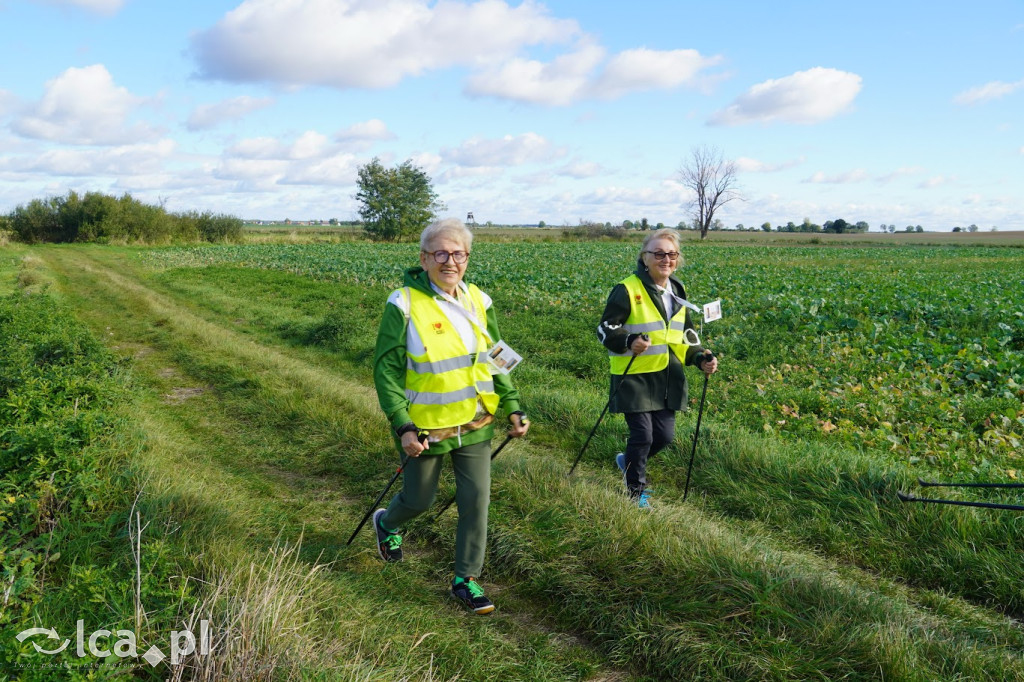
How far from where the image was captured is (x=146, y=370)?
9.40 meters

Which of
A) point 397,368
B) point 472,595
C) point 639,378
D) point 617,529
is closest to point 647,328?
point 639,378

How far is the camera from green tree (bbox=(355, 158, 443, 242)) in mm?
65562

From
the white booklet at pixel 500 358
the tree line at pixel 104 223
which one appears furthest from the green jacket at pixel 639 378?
the tree line at pixel 104 223

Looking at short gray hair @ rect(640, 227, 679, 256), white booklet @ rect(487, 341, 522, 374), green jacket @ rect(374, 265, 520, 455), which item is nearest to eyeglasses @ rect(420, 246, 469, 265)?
green jacket @ rect(374, 265, 520, 455)

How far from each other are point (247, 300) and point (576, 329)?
9.30m

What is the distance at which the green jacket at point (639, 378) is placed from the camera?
5.05 metres

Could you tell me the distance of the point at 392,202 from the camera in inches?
2608

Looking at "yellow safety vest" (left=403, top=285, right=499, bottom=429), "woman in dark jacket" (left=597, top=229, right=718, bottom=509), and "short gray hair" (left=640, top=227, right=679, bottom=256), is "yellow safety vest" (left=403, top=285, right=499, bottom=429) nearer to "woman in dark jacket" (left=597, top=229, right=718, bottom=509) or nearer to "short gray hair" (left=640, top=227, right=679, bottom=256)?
"woman in dark jacket" (left=597, top=229, right=718, bottom=509)

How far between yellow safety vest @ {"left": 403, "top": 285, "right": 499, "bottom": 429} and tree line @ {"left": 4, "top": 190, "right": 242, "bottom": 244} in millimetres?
56120

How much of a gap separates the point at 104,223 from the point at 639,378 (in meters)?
59.7

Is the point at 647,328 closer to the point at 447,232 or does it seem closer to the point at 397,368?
the point at 447,232

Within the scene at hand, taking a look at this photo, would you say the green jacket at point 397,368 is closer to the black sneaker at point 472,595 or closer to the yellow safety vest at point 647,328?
the black sneaker at point 472,595

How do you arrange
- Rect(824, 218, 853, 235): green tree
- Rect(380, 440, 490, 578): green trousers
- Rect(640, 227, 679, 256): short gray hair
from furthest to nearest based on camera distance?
Rect(824, 218, 853, 235): green tree → Rect(640, 227, 679, 256): short gray hair → Rect(380, 440, 490, 578): green trousers

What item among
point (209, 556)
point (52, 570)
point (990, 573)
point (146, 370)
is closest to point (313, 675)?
point (209, 556)
